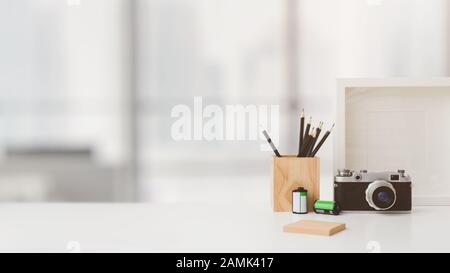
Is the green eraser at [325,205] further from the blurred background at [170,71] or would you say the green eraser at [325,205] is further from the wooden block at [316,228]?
the blurred background at [170,71]

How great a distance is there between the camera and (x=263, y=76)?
62.2 inches

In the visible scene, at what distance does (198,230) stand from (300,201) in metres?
0.31

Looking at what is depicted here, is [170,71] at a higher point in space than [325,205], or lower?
higher

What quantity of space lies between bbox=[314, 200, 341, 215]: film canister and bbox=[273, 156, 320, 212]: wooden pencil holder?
0.04 metres

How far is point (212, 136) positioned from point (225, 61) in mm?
240

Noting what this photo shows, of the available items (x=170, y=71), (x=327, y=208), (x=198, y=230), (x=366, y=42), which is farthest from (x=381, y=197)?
A: (x=170, y=71)

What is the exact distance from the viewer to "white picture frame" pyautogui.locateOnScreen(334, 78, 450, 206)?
1.37 metres

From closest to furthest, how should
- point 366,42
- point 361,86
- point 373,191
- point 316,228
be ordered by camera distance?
point 316,228 → point 373,191 → point 361,86 → point 366,42

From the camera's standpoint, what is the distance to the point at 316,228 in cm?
96

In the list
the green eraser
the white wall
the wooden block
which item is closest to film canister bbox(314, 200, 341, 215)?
the green eraser

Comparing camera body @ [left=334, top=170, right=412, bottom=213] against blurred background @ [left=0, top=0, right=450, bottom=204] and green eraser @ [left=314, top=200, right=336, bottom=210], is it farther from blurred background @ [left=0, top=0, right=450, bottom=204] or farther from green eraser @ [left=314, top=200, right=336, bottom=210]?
blurred background @ [left=0, top=0, right=450, bottom=204]

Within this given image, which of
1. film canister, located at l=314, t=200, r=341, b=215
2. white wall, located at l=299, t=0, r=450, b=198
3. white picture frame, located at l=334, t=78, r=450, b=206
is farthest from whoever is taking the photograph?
white wall, located at l=299, t=0, r=450, b=198

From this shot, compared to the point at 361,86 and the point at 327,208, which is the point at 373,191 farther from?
the point at 361,86
